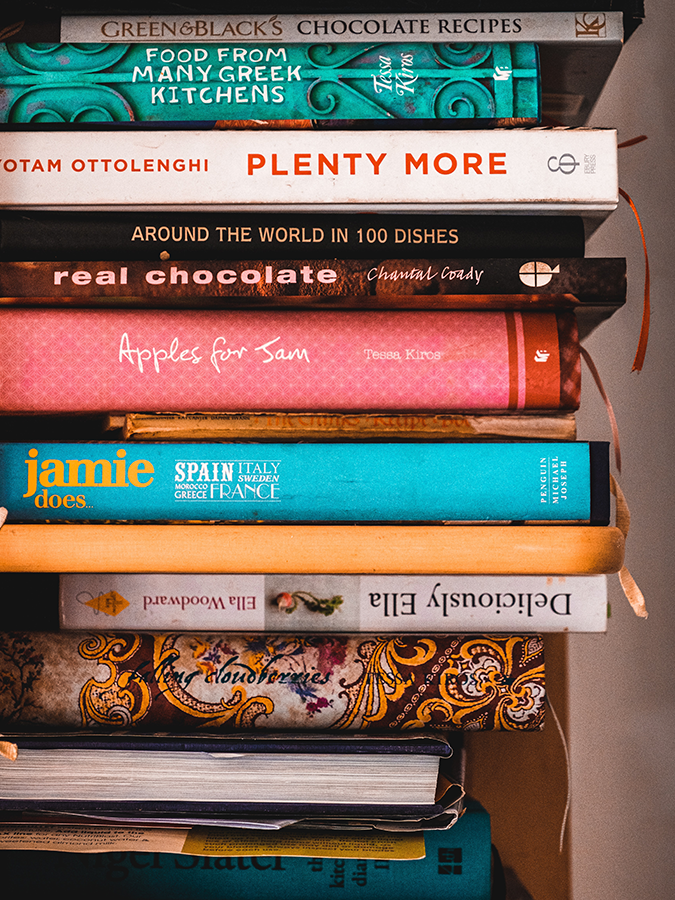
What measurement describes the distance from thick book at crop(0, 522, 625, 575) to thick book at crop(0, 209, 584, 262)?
173mm

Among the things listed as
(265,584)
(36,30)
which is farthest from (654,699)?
(36,30)

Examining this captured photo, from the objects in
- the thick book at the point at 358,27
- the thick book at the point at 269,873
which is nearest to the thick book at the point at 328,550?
the thick book at the point at 269,873

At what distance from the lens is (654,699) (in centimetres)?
63

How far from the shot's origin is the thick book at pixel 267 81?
44 centimetres

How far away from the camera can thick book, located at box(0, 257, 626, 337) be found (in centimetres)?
42

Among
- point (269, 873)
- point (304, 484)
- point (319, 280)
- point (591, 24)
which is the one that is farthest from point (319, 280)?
point (269, 873)

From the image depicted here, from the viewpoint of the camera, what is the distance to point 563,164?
42 cm

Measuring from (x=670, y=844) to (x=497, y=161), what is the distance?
1.98 ft

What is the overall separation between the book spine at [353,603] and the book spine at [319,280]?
178 mm

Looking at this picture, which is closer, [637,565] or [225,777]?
[225,777]

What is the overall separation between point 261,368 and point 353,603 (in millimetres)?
162

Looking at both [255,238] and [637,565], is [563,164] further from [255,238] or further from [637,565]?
[637,565]

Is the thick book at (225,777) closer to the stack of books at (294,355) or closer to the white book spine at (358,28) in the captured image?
the stack of books at (294,355)

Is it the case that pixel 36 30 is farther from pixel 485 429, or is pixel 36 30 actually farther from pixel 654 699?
pixel 654 699
